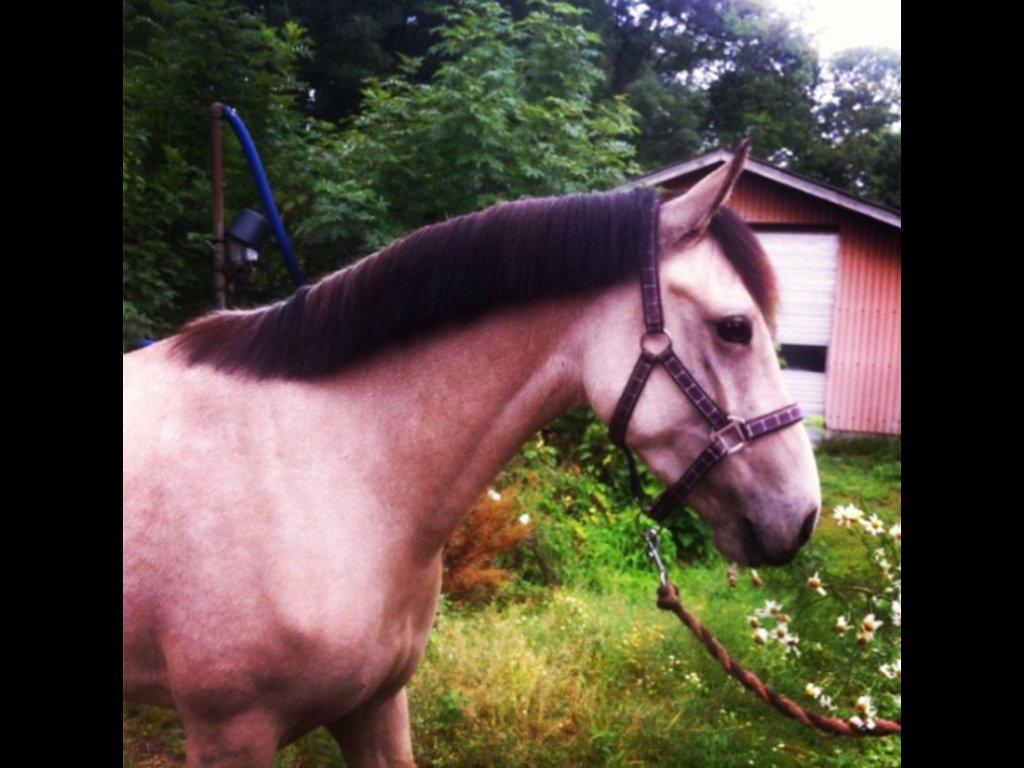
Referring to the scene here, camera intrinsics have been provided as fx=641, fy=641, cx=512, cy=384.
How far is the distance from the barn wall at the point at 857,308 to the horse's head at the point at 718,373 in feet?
35.8

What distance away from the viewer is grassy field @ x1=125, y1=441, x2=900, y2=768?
119 inches

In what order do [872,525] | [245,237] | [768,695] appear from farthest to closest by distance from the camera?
[245,237]
[872,525]
[768,695]

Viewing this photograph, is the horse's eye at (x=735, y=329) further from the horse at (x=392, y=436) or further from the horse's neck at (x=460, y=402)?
the horse's neck at (x=460, y=402)

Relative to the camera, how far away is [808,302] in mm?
11711

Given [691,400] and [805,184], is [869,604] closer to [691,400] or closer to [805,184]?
[691,400]

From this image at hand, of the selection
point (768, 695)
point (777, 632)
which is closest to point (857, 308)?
point (777, 632)

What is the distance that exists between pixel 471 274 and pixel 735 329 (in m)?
0.65

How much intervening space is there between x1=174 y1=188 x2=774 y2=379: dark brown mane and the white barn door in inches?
425

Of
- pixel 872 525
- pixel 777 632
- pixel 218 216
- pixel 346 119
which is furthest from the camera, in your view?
pixel 346 119

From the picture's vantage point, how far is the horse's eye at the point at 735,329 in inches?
57.9

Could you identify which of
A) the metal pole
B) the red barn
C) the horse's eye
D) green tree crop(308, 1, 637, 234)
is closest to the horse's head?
the horse's eye

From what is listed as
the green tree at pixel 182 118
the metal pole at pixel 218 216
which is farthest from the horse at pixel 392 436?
the green tree at pixel 182 118

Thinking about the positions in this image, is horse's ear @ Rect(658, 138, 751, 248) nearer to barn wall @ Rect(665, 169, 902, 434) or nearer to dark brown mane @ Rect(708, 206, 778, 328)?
dark brown mane @ Rect(708, 206, 778, 328)
